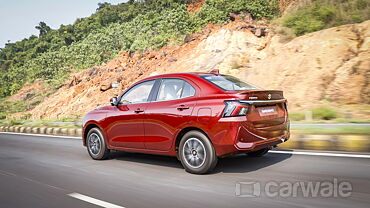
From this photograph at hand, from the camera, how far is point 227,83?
5.80 metres

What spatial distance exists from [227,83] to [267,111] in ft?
2.58

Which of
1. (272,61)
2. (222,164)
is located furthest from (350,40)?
(222,164)

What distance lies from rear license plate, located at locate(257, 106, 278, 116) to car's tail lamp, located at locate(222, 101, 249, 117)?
12.8 inches

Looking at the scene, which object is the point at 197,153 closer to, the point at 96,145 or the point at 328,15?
the point at 96,145

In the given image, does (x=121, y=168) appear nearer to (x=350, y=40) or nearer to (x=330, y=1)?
(x=350, y=40)

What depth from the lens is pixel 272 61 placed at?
1845 cm

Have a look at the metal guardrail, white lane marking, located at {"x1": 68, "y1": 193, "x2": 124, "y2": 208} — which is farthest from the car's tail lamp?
the metal guardrail

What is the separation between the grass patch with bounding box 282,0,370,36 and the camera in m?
18.7

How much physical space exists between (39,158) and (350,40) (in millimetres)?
13752

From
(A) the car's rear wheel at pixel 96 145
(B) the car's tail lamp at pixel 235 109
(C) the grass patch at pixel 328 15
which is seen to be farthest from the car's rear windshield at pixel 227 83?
(C) the grass patch at pixel 328 15

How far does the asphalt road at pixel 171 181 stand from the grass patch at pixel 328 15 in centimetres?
1468

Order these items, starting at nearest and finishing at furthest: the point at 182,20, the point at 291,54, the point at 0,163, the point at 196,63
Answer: the point at 0,163, the point at 291,54, the point at 196,63, the point at 182,20
